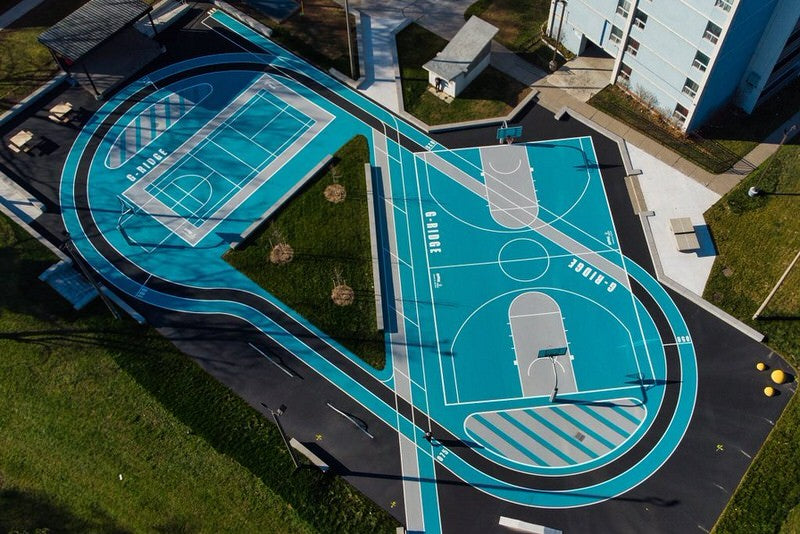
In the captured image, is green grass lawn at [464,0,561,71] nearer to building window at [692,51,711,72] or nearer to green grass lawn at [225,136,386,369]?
building window at [692,51,711,72]

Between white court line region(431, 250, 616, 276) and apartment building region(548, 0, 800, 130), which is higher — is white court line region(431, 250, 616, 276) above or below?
below

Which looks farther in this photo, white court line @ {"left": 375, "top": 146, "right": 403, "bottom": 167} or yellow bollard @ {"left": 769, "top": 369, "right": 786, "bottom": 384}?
white court line @ {"left": 375, "top": 146, "right": 403, "bottom": 167}

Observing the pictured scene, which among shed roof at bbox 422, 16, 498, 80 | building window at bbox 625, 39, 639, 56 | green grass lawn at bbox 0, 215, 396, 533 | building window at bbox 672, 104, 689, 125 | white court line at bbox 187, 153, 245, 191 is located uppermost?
building window at bbox 625, 39, 639, 56

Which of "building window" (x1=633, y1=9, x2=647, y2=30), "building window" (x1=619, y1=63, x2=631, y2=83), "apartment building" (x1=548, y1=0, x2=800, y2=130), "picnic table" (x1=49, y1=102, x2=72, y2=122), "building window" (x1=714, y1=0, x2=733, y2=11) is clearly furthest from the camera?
"picnic table" (x1=49, y1=102, x2=72, y2=122)

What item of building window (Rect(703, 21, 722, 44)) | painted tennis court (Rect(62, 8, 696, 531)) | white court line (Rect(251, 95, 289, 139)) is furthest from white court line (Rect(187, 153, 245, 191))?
building window (Rect(703, 21, 722, 44))

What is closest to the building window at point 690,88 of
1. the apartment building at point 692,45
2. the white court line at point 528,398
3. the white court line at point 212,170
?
the apartment building at point 692,45

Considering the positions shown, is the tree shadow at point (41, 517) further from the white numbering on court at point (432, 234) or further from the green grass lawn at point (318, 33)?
the green grass lawn at point (318, 33)

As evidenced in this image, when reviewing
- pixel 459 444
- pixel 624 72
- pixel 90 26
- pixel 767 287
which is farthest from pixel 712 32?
pixel 90 26

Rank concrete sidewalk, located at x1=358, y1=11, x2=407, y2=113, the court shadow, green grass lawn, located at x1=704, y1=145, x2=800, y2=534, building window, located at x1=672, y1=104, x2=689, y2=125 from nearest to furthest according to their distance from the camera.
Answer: green grass lawn, located at x1=704, y1=145, x2=800, y2=534
the court shadow
building window, located at x1=672, y1=104, x2=689, y2=125
concrete sidewalk, located at x1=358, y1=11, x2=407, y2=113
